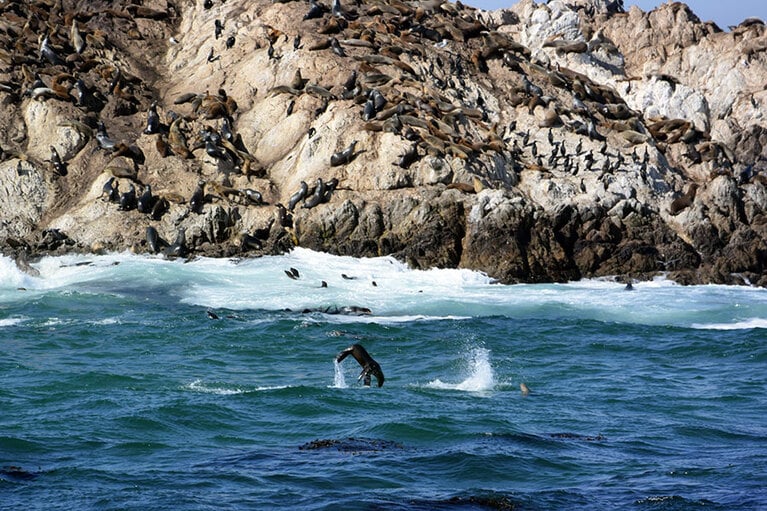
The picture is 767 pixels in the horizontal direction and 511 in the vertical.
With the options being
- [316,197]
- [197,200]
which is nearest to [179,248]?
[197,200]

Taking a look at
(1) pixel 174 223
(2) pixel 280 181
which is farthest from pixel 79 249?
(2) pixel 280 181

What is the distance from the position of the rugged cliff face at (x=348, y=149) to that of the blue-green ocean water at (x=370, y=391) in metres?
1.59

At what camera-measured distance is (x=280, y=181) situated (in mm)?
35125

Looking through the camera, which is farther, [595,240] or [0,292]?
[595,240]

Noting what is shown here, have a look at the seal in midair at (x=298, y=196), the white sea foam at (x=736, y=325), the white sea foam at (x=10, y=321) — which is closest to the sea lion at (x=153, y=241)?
the seal in midair at (x=298, y=196)

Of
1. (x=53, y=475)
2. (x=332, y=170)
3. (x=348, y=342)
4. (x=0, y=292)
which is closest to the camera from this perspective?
(x=53, y=475)

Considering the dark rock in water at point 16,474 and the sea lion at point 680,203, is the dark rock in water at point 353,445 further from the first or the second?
Answer: the sea lion at point 680,203

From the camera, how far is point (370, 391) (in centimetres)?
1694

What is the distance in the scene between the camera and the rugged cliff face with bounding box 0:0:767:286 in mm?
32062

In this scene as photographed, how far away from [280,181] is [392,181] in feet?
13.9

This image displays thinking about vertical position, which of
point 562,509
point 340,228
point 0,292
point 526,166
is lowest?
point 562,509

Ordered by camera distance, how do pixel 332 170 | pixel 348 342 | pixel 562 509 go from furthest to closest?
pixel 332 170 → pixel 348 342 → pixel 562 509

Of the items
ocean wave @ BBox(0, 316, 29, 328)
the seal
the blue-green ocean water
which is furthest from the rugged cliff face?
the seal

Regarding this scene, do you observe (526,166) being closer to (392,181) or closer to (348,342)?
(392,181)
